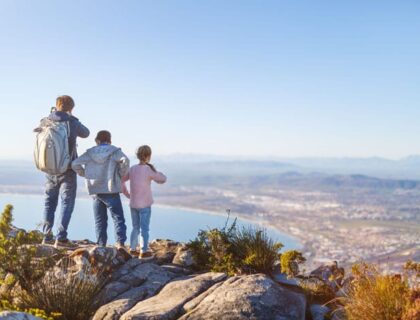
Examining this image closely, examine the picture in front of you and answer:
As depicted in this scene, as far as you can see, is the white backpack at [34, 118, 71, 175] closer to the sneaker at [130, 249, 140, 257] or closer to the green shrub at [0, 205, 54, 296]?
the sneaker at [130, 249, 140, 257]

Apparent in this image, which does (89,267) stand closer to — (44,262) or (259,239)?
(44,262)

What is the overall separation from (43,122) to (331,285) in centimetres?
687

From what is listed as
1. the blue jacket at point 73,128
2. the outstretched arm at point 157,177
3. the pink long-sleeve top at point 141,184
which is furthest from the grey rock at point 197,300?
the blue jacket at point 73,128

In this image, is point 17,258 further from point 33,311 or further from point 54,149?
point 54,149

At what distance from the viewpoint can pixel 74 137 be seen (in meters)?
10.1

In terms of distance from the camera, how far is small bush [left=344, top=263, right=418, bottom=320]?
621cm

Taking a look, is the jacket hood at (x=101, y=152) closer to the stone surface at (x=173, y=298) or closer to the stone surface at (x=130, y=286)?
the stone surface at (x=130, y=286)

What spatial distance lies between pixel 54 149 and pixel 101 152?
1.03m

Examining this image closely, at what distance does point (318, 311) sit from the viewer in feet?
24.0

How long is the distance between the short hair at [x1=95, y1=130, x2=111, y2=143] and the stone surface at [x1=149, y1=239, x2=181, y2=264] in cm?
261

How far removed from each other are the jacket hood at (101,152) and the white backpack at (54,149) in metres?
0.59

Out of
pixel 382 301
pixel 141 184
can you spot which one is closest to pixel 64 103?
pixel 141 184

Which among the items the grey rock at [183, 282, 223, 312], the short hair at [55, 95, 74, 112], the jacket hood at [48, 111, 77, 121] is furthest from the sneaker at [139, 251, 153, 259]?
the short hair at [55, 95, 74, 112]

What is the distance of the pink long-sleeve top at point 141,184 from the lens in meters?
9.79
